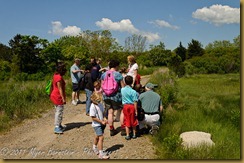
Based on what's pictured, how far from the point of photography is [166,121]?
7.67 meters

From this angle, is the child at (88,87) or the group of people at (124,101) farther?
the child at (88,87)

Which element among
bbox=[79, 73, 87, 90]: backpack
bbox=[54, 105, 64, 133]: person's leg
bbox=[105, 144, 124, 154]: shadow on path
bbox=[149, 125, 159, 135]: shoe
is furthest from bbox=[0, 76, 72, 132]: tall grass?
bbox=[149, 125, 159, 135]: shoe

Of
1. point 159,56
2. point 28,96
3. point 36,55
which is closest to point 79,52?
point 36,55

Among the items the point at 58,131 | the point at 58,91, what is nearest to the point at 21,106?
the point at 58,131

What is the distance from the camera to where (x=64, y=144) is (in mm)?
6629

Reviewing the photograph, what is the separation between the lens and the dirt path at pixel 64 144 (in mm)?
6027

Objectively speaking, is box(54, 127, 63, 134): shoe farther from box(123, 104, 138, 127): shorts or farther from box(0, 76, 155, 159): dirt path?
box(123, 104, 138, 127): shorts

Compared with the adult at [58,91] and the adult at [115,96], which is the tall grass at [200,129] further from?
the adult at [58,91]

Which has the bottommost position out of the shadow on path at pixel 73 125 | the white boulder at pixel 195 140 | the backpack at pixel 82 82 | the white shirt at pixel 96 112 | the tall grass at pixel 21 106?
the shadow on path at pixel 73 125

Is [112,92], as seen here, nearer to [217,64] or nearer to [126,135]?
[126,135]

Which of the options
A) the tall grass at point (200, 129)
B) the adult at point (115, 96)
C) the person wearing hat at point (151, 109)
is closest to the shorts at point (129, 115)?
the adult at point (115, 96)

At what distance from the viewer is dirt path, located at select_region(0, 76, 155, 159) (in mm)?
6027

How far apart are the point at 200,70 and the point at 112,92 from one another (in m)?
32.4

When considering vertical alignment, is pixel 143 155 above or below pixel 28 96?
below
